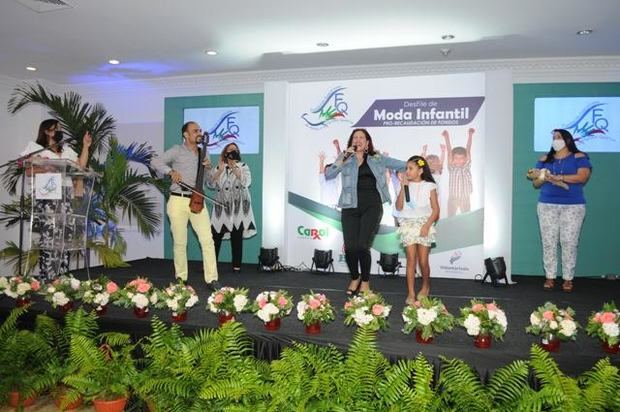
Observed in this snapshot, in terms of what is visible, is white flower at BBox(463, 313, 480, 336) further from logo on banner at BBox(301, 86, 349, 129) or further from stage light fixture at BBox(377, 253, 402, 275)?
→ logo on banner at BBox(301, 86, 349, 129)

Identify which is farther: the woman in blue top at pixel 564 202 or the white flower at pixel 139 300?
the woman in blue top at pixel 564 202

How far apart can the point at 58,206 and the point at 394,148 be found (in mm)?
4290

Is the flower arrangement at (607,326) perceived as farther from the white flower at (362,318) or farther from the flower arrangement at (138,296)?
the flower arrangement at (138,296)

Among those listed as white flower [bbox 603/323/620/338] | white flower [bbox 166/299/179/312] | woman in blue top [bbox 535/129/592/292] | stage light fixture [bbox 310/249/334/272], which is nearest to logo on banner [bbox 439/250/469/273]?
woman in blue top [bbox 535/129/592/292]

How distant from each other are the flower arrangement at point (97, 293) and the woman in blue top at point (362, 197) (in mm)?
2047

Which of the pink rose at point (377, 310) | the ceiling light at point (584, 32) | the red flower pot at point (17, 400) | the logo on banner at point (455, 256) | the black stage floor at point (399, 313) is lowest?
the red flower pot at point (17, 400)

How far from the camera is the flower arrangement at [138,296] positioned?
362cm

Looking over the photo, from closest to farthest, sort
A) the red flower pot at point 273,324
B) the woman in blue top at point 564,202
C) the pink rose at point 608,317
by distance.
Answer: the pink rose at point 608,317
the red flower pot at point 273,324
the woman in blue top at point 564,202

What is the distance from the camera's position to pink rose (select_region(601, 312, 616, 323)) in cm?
285

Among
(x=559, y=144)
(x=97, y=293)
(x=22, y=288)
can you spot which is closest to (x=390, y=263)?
(x=559, y=144)

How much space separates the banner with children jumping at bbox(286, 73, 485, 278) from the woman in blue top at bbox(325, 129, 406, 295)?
7.26 feet

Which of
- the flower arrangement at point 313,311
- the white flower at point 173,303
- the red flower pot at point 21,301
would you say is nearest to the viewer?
the flower arrangement at point 313,311

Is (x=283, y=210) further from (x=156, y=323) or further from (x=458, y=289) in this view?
(x=156, y=323)

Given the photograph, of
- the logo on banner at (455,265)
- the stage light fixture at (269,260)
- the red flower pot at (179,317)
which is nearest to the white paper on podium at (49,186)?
the red flower pot at (179,317)
